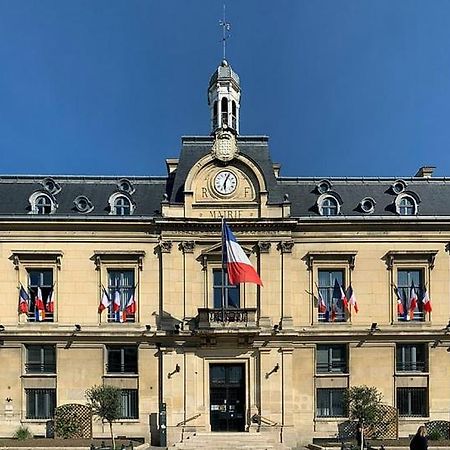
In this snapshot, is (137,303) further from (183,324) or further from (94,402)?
(94,402)

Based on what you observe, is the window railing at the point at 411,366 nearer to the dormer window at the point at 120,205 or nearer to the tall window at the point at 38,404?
the dormer window at the point at 120,205

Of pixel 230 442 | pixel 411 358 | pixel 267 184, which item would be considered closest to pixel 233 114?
pixel 267 184

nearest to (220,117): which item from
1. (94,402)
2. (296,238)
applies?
(296,238)

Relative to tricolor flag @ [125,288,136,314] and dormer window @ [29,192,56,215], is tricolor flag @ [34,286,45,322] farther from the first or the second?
tricolor flag @ [125,288,136,314]

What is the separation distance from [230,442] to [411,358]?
11.8 m

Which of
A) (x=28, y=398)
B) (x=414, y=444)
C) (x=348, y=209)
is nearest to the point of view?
(x=414, y=444)

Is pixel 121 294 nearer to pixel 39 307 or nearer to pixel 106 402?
pixel 39 307

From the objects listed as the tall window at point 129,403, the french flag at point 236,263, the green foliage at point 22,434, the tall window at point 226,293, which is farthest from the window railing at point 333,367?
the green foliage at point 22,434

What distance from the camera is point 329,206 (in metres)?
44.0

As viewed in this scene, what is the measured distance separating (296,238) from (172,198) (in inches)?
302

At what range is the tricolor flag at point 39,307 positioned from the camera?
1638 inches

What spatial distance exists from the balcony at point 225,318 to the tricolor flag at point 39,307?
9.02 meters

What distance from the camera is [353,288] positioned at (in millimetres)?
42781

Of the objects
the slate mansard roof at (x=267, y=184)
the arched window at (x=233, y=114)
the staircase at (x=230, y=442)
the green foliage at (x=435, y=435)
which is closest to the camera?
the staircase at (x=230, y=442)
